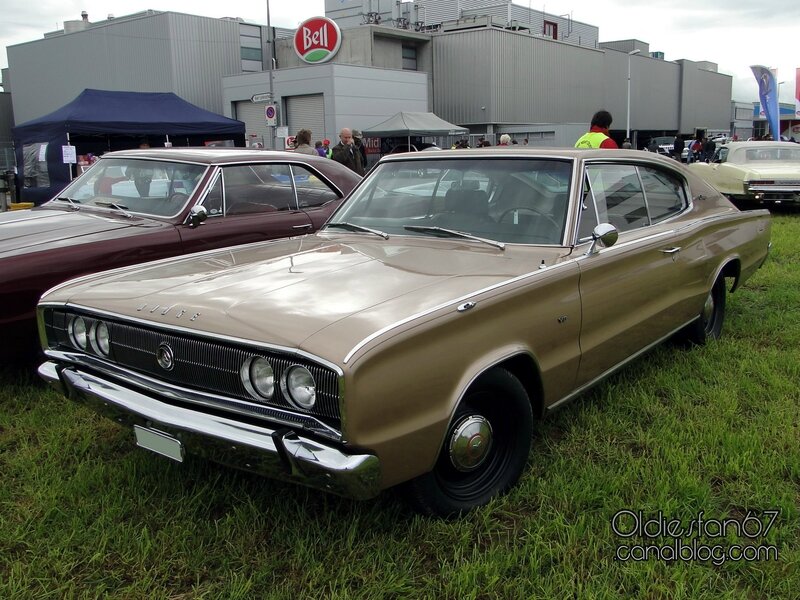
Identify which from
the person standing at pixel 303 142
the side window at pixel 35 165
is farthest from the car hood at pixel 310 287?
the side window at pixel 35 165

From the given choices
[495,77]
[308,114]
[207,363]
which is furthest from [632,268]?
[495,77]

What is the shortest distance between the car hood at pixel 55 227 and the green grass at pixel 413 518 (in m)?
1.06

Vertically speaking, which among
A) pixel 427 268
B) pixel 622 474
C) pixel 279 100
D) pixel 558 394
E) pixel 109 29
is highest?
pixel 109 29

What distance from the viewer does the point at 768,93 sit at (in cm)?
2617

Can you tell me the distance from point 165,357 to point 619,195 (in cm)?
261

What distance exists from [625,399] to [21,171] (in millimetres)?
15881

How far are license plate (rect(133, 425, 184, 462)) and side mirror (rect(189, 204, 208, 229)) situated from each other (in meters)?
2.53

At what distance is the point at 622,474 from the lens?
10.2 ft

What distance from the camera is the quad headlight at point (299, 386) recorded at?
2344mm

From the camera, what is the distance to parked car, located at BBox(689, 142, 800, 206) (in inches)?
454

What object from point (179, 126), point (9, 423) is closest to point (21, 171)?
point (179, 126)

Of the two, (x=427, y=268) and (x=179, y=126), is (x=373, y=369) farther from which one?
(x=179, y=126)

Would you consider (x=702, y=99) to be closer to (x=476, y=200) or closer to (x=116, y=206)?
(x=116, y=206)

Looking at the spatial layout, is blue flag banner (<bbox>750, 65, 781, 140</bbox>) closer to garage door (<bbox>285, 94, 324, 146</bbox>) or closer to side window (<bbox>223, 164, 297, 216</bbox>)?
garage door (<bbox>285, 94, 324, 146</bbox>)
